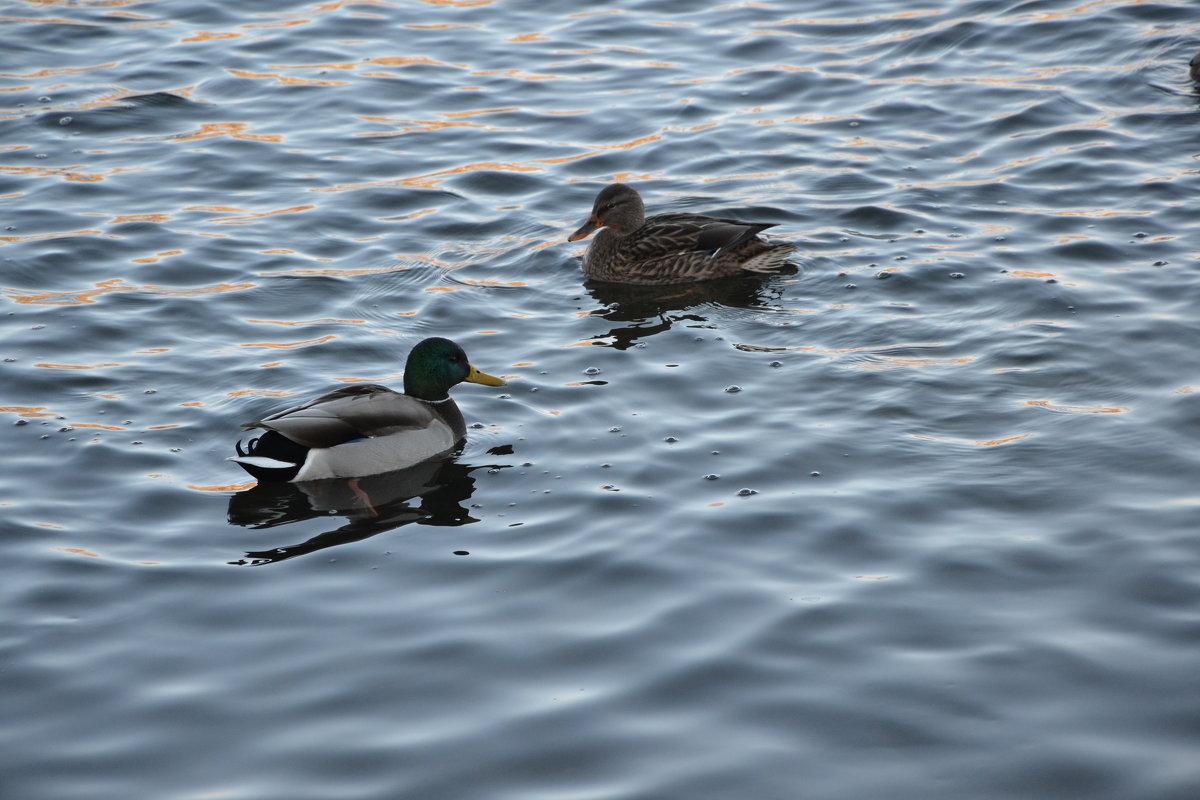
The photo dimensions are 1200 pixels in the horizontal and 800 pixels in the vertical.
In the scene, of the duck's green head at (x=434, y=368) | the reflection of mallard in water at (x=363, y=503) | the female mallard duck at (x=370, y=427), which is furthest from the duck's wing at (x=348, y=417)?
the reflection of mallard in water at (x=363, y=503)

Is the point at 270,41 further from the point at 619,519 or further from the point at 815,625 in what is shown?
the point at 815,625

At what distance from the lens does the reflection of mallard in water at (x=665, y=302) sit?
31.7ft

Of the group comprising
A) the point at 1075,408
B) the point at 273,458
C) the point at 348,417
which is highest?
the point at 348,417

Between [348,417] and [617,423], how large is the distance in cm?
155

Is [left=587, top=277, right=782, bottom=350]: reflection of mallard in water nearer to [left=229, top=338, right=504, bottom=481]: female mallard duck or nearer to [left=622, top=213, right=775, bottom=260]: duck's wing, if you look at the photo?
[left=622, top=213, right=775, bottom=260]: duck's wing

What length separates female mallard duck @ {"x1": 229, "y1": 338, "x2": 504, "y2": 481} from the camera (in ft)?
24.8

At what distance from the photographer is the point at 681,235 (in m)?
10.3

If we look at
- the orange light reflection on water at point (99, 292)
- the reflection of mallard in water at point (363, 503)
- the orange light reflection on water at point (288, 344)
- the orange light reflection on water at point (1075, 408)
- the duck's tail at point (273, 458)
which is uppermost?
the orange light reflection on water at point (99, 292)

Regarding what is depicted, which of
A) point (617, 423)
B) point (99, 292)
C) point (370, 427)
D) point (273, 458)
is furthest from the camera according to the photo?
point (99, 292)

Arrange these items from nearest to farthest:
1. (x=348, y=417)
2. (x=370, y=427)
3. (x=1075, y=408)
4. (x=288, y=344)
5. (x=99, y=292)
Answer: (x=348, y=417) → (x=370, y=427) → (x=1075, y=408) → (x=288, y=344) → (x=99, y=292)

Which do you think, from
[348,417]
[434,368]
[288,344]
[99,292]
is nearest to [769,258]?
[434,368]

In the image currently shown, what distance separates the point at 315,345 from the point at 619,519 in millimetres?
2979

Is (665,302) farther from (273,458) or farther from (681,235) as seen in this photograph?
→ (273,458)

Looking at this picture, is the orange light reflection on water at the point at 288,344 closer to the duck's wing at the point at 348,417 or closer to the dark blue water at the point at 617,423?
the dark blue water at the point at 617,423
